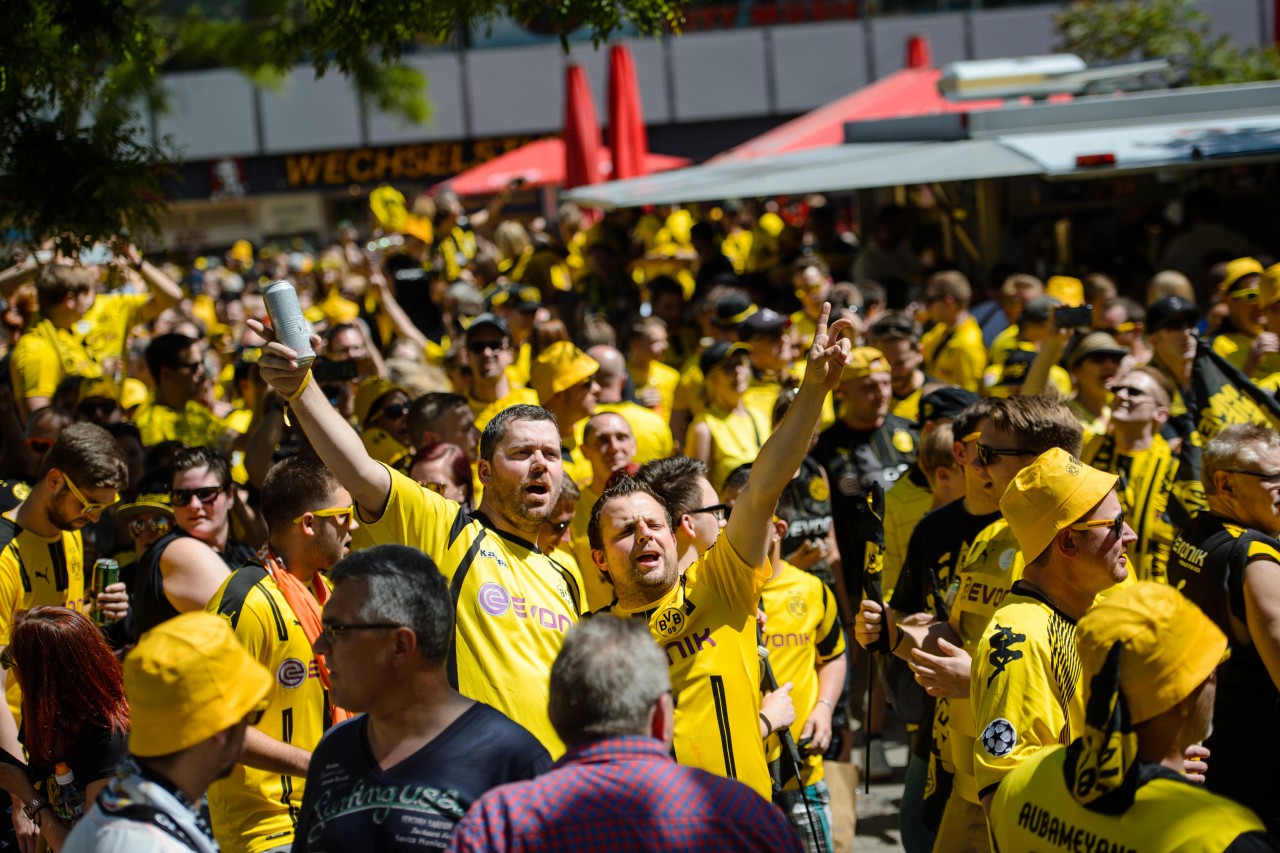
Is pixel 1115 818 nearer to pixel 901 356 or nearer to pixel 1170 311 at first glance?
pixel 901 356

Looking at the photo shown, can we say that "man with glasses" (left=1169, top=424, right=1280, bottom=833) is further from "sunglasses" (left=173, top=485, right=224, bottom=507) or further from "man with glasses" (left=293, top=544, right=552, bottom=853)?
"sunglasses" (left=173, top=485, right=224, bottom=507)

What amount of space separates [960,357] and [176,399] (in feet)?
Answer: 16.8

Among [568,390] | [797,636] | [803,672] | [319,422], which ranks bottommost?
[803,672]

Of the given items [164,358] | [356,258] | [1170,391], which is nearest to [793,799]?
[1170,391]

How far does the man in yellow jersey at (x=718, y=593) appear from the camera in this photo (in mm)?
3902

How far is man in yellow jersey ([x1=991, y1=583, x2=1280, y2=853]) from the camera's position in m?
2.64

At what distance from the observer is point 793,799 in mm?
5082

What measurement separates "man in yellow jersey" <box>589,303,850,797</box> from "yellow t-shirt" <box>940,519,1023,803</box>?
619 millimetres

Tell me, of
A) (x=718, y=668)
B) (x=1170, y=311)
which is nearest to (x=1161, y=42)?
(x=1170, y=311)

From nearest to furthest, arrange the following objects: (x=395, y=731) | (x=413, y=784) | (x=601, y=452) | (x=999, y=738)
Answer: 1. (x=413, y=784)
2. (x=395, y=731)
3. (x=999, y=738)
4. (x=601, y=452)

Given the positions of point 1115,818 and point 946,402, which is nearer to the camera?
point 1115,818

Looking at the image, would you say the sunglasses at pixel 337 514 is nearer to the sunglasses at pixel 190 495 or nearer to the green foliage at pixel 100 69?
the sunglasses at pixel 190 495

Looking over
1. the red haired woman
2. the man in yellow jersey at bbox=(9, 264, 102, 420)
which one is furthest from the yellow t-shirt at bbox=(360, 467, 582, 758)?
the man in yellow jersey at bbox=(9, 264, 102, 420)

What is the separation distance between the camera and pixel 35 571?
563 cm
